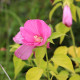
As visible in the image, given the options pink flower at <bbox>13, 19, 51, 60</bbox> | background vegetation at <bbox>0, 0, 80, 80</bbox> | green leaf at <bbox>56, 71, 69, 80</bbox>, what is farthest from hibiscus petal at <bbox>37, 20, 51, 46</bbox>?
background vegetation at <bbox>0, 0, 80, 80</bbox>

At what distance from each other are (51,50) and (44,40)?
0.60m

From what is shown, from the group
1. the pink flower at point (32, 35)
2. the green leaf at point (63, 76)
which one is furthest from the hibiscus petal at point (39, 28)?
the green leaf at point (63, 76)

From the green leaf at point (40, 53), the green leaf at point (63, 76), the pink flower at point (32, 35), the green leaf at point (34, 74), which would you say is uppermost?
the pink flower at point (32, 35)

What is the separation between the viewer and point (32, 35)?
66 cm

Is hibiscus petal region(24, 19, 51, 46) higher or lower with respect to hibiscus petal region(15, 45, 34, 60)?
higher

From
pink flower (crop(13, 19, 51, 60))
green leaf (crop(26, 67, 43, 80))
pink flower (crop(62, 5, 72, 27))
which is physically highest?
pink flower (crop(62, 5, 72, 27))

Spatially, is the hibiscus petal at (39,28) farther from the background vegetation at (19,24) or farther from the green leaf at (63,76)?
the background vegetation at (19,24)

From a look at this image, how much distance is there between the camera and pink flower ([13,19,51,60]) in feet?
2.09

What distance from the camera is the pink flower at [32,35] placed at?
2.09 feet

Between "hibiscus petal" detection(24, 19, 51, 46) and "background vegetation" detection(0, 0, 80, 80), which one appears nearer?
"hibiscus petal" detection(24, 19, 51, 46)

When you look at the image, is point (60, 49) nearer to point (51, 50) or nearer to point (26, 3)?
point (51, 50)

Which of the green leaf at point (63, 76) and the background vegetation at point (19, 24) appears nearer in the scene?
the green leaf at point (63, 76)

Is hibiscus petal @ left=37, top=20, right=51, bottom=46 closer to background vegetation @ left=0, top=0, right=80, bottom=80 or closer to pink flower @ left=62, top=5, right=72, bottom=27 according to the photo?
pink flower @ left=62, top=5, right=72, bottom=27

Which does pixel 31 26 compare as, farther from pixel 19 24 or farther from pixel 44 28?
pixel 19 24
